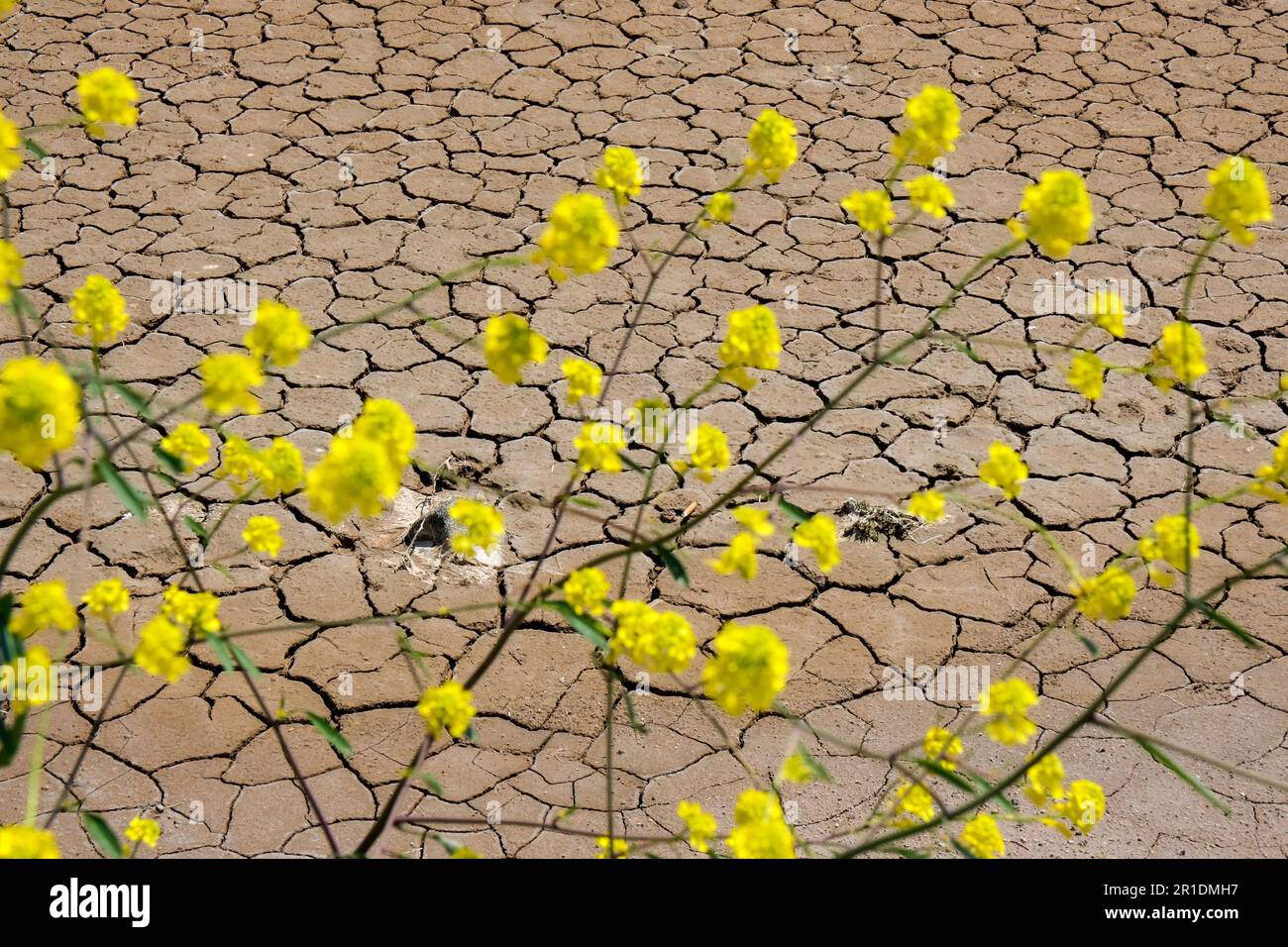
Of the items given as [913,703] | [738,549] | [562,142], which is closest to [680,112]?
[562,142]

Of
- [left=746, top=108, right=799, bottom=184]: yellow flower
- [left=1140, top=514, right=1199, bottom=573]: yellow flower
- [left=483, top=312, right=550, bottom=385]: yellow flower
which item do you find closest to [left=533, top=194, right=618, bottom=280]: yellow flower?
[left=483, top=312, right=550, bottom=385]: yellow flower

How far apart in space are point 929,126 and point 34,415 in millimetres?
1346

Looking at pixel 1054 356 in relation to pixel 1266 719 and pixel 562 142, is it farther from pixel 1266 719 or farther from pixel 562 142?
pixel 562 142

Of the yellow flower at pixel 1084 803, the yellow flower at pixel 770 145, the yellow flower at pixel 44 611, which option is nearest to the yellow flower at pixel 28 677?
the yellow flower at pixel 44 611

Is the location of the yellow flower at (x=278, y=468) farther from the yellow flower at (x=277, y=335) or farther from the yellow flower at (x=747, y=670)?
the yellow flower at (x=747, y=670)

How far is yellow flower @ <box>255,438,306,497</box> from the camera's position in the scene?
201 centimetres

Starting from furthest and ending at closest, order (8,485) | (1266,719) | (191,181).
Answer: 1. (191,181)
2. (8,485)
3. (1266,719)

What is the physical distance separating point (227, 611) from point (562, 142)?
118 inches

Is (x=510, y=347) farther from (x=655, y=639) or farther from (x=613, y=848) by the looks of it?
(x=613, y=848)

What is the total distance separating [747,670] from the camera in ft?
4.87

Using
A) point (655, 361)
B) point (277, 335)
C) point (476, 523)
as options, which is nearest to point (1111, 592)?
point (476, 523)

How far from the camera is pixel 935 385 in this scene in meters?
4.20

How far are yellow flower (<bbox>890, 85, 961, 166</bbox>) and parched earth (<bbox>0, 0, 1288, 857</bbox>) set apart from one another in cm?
88

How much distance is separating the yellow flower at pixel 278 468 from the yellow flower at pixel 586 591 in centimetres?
58
